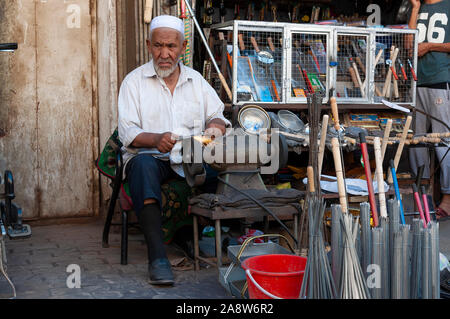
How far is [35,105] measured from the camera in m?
4.97

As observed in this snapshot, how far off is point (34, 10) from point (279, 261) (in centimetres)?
328

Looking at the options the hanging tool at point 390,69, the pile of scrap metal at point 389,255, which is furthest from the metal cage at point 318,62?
the pile of scrap metal at point 389,255

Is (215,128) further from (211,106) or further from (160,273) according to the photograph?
(160,273)

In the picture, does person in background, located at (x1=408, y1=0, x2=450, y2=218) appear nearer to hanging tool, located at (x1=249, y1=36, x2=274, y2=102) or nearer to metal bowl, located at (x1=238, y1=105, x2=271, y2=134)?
hanging tool, located at (x1=249, y1=36, x2=274, y2=102)

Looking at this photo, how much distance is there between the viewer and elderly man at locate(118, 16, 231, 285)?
11.9 feet

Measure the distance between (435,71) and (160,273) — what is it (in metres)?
3.91

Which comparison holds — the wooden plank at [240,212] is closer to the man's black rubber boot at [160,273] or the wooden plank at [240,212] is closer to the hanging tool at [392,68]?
the man's black rubber boot at [160,273]

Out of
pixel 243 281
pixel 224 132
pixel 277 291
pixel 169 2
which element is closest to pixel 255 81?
pixel 169 2

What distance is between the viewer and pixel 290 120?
17.5 feet

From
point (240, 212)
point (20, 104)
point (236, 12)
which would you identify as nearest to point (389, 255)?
point (240, 212)

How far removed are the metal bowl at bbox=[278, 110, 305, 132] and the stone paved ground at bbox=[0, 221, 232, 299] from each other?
163 cm

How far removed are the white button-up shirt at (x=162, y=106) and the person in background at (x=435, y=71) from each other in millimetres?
2724

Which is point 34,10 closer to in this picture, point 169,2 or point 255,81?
point 169,2

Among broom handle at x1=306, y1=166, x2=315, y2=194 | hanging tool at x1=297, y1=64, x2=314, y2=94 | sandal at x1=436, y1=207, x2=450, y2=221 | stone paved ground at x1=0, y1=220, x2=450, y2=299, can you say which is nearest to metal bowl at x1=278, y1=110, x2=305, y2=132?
hanging tool at x1=297, y1=64, x2=314, y2=94
